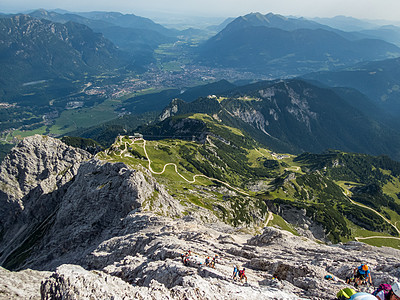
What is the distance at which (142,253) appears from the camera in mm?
55156

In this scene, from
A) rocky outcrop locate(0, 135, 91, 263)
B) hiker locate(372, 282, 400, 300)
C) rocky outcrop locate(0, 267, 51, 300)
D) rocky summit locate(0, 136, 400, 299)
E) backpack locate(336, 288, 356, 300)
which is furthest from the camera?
rocky outcrop locate(0, 135, 91, 263)

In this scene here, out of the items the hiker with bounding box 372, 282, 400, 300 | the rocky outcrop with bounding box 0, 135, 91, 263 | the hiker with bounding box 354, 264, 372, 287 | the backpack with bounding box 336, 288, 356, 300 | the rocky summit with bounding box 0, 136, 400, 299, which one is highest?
the backpack with bounding box 336, 288, 356, 300

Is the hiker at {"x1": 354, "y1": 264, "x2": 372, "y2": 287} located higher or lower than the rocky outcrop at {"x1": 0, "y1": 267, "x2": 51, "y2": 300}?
higher

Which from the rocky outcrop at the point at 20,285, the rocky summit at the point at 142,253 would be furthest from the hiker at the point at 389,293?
the rocky outcrop at the point at 20,285

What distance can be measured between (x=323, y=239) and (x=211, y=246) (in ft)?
A: 443

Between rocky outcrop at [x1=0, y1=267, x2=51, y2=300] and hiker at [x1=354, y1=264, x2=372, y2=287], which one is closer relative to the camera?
hiker at [x1=354, y1=264, x2=372, y2=287]

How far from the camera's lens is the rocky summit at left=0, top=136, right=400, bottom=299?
1254 inches

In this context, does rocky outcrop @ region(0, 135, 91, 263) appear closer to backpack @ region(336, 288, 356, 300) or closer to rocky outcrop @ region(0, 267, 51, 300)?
rocky outcrop @ region(0, 267, 51, 300)

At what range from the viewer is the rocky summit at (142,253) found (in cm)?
3184

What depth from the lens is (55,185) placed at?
153750 mm

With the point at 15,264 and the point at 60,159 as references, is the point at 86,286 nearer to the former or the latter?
the point at 15,264

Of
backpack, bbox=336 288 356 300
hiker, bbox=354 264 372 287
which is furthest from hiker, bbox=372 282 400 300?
hiker, bbox=354 264 372 287

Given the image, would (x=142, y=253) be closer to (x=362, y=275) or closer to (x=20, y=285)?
(x=20, y=285)

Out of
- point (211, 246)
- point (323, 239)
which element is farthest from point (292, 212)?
point (211, 246)
